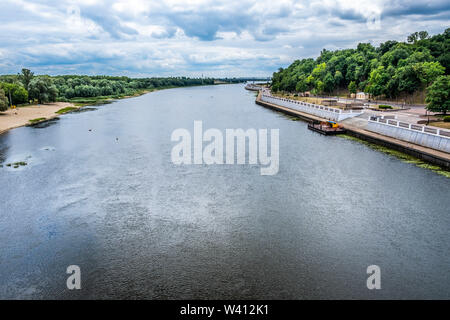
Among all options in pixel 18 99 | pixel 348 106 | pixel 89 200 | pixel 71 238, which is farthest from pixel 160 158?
pixel 18 99

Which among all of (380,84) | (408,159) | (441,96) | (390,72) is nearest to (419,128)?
(408,159)

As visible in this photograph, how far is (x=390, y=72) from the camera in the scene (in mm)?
76188

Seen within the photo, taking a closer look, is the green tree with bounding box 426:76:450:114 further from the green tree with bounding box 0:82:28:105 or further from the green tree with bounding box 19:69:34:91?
the green tree with bounding box 19:69:34:91

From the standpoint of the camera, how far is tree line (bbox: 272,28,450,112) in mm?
66875

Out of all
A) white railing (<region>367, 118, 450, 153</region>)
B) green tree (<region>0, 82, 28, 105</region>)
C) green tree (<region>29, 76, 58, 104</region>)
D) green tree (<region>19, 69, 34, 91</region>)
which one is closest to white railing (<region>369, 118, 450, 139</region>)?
white railing (<region>367, 118, 450, 153</region>)

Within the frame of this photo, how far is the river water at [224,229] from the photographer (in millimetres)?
14969

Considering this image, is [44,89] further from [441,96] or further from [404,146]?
[441,96]

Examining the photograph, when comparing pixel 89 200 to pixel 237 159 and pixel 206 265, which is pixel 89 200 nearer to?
pixel 206 265

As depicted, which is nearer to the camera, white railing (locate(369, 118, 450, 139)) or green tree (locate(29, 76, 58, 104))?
white railing (locate(369, 118, 450, 139))

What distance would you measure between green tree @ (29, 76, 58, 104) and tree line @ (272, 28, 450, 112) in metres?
83.5

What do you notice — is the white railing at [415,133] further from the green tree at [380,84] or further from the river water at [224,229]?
the green tree at [380,84]

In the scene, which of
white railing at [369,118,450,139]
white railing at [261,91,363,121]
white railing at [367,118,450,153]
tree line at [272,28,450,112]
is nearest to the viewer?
white railing at [367,118,450,153]

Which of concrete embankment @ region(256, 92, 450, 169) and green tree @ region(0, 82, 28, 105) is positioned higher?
green tree @ region(0, 82, 28, 105)

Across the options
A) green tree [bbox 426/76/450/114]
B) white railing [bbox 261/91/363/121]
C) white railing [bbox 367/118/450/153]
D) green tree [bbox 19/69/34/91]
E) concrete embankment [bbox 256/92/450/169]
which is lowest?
concrete embankment [bbox 256/92/450/169]
